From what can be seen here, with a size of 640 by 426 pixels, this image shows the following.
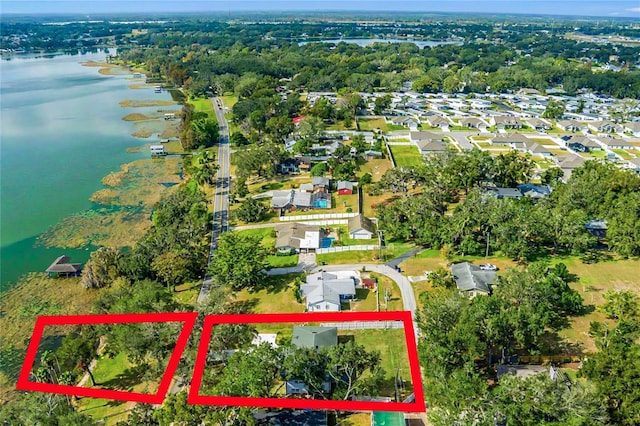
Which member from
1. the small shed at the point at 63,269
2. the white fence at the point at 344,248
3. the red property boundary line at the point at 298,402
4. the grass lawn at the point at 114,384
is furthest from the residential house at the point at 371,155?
the red property boundary line at the point at 298,402

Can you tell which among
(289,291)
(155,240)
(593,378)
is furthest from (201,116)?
(593,378)

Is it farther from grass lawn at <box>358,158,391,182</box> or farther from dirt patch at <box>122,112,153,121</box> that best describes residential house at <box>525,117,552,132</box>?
dirt patch at <box>122,112,153,121</box>

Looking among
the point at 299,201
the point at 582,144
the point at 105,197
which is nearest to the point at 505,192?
the point at 299,201

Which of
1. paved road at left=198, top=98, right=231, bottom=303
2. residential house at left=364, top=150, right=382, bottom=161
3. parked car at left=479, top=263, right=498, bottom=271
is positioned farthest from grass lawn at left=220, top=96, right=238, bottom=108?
parked car at left=479, top=263, right=498, bottom=271

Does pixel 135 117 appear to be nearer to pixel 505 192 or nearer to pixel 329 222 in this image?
pixel 329 222

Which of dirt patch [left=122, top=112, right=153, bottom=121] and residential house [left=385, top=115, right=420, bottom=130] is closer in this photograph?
residential house [left=385, top=115, right=420, bottom=130]

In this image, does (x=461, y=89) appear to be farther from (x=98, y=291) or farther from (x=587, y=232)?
(x=98, y=291)
